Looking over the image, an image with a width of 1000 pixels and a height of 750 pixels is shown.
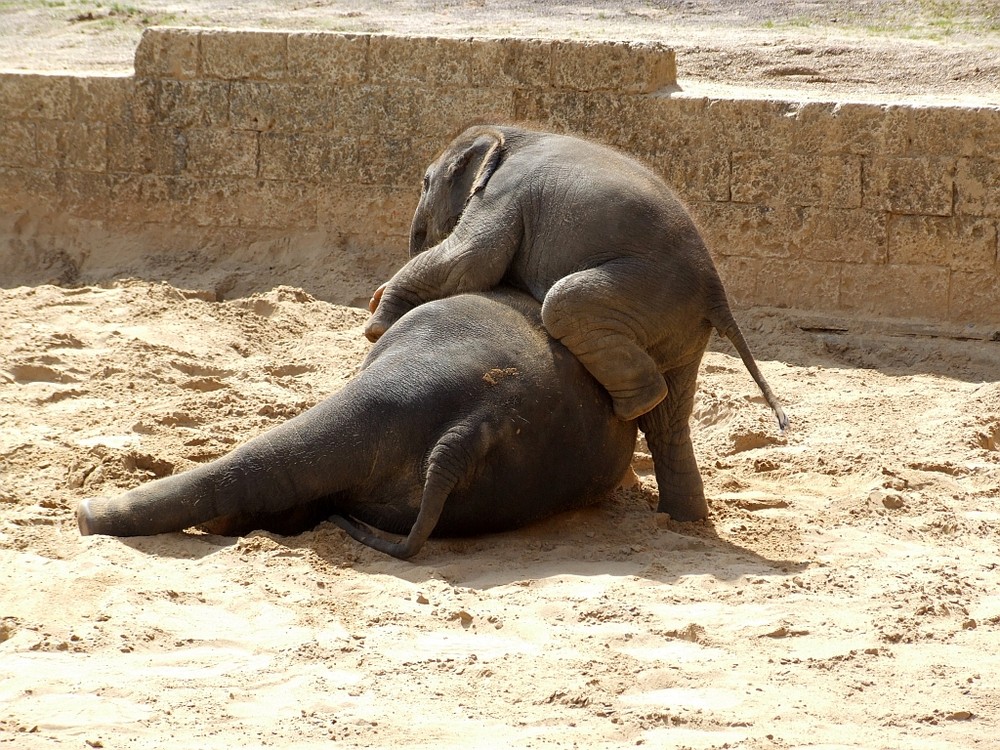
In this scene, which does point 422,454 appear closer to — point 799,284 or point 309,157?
point 799,284

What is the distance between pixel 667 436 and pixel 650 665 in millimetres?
1698

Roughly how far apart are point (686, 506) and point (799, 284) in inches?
125

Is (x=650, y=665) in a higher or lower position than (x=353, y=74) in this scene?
lower

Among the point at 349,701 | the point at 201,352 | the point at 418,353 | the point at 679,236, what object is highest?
the point at 679,236

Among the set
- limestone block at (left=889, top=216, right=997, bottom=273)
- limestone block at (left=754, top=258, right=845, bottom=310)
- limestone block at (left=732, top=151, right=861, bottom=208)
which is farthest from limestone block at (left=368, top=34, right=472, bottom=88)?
limestone block at (left=889, top=216, right=997, bottom=273)

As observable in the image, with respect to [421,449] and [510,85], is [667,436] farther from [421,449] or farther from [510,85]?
[510,85]

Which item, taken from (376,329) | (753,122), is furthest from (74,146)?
(376,329)

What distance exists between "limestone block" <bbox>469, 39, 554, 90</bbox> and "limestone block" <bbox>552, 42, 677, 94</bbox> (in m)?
0.07

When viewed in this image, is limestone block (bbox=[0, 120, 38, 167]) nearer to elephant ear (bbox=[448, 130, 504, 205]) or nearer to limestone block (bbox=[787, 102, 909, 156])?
elephant ear (bbox=[448, 130, 504, 205])

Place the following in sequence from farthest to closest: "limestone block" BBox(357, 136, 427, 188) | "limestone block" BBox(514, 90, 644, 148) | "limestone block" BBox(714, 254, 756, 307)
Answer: "limestone block" BBox(357, 136, 427, 188) → "limestone block" BBox(514, 90, 644, 148) → "limestone block" BBox(714, 254, 756, 307)

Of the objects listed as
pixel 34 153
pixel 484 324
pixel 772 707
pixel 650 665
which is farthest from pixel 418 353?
pixel 34 153

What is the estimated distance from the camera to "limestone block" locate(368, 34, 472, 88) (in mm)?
8234

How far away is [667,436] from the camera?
5031mm

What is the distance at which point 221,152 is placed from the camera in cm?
873
